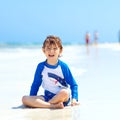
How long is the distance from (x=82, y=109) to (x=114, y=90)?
5.04 feet

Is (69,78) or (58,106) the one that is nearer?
(58,106)

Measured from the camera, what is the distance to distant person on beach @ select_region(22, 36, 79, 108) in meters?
A: 4.91

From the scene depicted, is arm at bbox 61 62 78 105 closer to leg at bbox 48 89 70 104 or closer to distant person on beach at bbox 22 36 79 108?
distant person on beach at bbox 22 36 79 108

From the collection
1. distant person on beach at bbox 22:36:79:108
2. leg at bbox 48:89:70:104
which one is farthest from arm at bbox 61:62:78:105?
leg at bbox 48:89:70:104

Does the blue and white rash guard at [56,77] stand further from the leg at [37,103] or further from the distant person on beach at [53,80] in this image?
the leg at [37,103]

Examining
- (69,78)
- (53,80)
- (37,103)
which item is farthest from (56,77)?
(37,103)

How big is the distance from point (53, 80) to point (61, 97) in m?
0.25

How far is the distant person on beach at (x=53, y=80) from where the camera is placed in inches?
193

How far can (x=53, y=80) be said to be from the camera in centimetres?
500

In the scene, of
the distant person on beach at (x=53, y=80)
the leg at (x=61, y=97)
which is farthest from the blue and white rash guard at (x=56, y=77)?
the leg at (x=61, y=97)

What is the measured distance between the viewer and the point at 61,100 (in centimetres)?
491

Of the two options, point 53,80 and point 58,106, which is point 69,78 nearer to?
point 53,80

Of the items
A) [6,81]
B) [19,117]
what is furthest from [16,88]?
[19,117]

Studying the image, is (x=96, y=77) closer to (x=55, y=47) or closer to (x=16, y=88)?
(x=16, y=88)
